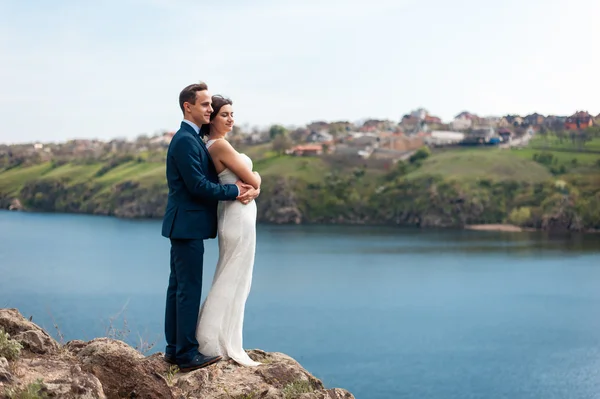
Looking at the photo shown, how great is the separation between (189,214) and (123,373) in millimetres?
1464

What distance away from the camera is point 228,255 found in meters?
7.20

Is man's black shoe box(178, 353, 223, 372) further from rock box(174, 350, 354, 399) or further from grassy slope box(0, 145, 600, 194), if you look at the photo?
grassy slope box(0, 145, 600, 194)

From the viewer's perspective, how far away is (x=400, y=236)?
82188mm

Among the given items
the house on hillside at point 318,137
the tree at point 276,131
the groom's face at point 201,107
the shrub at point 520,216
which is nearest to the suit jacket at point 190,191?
the groom's face at point 201,107

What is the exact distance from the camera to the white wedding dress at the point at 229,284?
7.11 m

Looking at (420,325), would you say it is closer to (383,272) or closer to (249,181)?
(383,272)

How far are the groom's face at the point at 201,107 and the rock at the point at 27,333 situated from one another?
229 cm

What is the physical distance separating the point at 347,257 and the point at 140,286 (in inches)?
755

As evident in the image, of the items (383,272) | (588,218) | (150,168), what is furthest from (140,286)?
(150,168)

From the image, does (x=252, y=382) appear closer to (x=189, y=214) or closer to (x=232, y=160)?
(x=189, y=214)

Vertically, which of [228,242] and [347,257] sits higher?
[228,242]

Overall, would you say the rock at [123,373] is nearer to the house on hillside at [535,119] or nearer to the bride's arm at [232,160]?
the bride's arm at [232,160]

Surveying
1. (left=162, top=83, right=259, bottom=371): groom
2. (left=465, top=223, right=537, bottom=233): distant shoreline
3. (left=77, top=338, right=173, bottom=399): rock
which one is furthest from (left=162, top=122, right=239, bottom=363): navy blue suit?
(left=465, top=223, right=537, bottom=233): distant shoreline

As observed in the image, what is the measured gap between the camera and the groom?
683 centimetres
